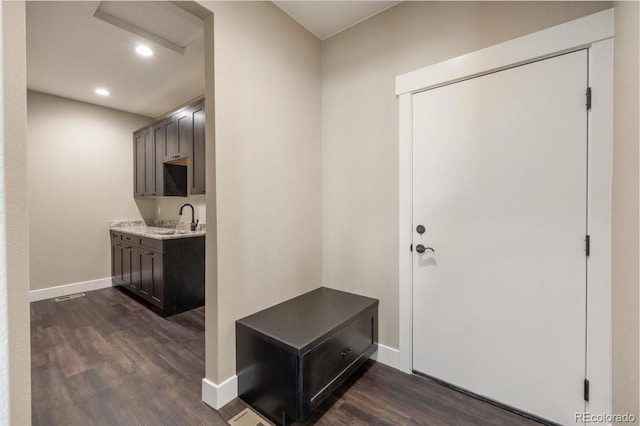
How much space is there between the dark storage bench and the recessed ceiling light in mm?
2644

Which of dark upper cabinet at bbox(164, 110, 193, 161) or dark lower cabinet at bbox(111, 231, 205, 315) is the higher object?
dark upper cabinet at bbox(164, 110, 193, 161)

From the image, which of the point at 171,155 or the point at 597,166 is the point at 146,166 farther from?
the point at 597,166

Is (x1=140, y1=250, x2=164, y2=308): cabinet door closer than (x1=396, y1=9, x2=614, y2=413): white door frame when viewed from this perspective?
No

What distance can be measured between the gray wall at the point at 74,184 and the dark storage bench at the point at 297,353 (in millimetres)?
3655

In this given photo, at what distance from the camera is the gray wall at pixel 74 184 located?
3.54 m

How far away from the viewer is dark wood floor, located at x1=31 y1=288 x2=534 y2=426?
1556 millimetres

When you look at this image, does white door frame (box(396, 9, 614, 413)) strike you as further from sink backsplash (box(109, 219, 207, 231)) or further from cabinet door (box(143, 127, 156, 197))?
cabinet door (box(143, 127, 156, 197))

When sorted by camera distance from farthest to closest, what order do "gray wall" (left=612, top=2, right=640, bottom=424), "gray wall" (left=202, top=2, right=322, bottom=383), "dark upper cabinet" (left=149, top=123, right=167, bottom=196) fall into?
"dark upper cabinet" (left=149, top=123, right=167, bottom=196), "gray wall" (left=202, top=2, right=322, bottom=383), "gray wall" (left=612, top=2, right=640, bottom=424)

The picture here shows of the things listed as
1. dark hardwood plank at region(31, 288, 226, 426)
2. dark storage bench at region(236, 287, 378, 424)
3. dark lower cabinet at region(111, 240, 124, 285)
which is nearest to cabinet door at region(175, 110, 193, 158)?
dark lower cabinet at region(111, 240, 124, 285)

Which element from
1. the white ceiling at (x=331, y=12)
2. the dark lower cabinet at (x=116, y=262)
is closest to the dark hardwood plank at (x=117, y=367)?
the dark lower cabinet at (x=116, y=262)

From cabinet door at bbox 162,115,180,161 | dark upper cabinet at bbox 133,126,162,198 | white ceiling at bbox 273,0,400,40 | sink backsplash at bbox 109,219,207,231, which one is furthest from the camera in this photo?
sink backsplash at bbox 109,219,207,231

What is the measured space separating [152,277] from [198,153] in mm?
1562

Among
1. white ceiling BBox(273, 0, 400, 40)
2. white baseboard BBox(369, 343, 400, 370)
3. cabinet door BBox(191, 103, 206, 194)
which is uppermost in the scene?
white ceiling BBox(273, 0, 400, 40)

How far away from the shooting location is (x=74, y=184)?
3826 millimetres
